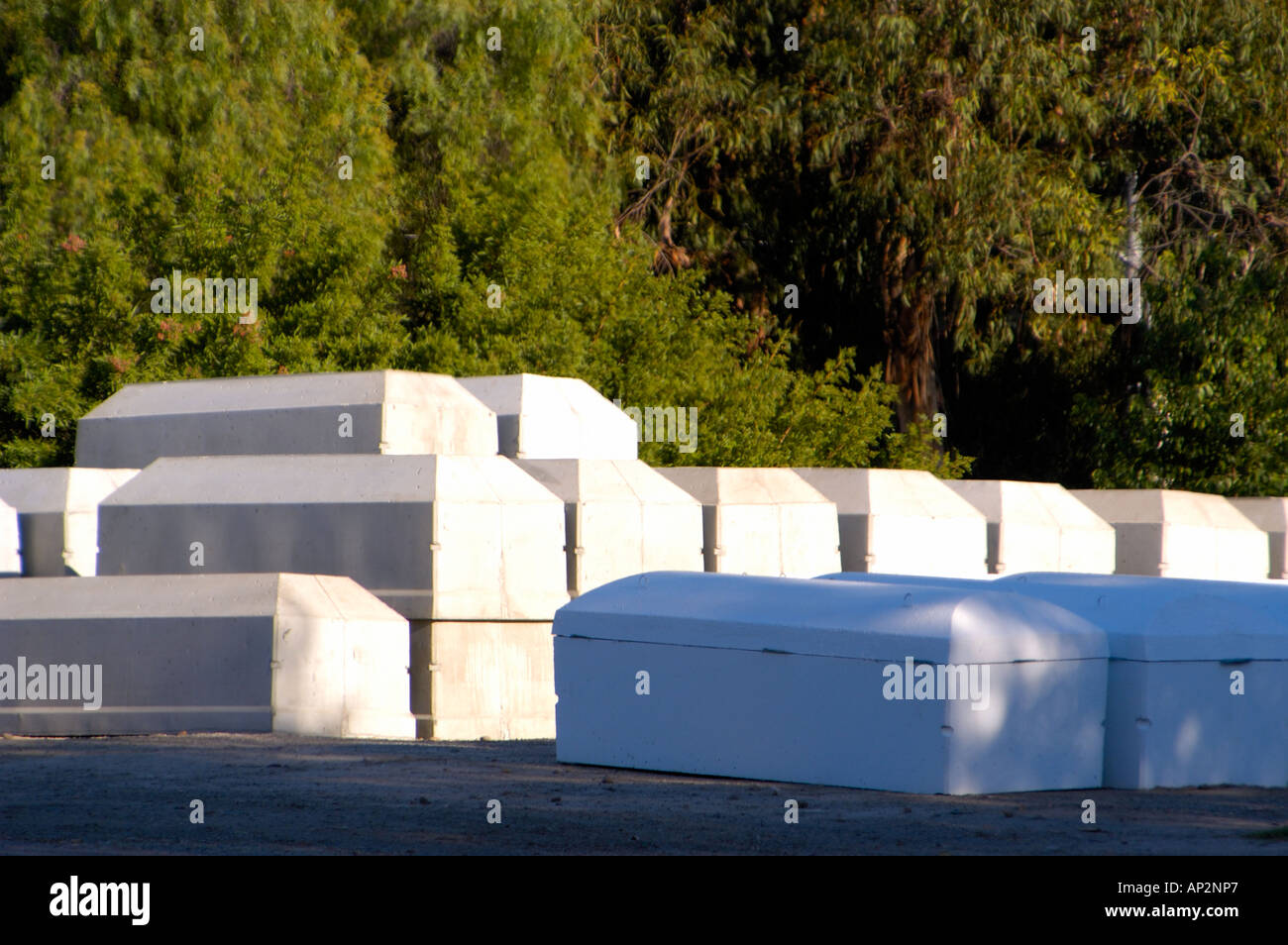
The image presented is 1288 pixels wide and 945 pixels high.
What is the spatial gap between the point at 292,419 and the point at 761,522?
188 inches

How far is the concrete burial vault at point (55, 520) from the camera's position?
54.7 feet

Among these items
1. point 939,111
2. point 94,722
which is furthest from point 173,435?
point 939,111

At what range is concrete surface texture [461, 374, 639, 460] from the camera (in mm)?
18016

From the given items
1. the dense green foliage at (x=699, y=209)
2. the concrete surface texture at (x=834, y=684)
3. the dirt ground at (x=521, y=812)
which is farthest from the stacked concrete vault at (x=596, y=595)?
the dense green foliage at (x=699, y=209)

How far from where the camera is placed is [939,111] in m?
29.1

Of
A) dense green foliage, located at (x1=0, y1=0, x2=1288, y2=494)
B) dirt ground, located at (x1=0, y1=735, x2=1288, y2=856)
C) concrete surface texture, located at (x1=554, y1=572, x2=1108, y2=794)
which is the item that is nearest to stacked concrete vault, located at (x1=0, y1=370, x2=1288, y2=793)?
concrete surface texture, located at (x1=554, y1=572, x2=1108, y2=794)

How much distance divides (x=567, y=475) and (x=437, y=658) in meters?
2.39

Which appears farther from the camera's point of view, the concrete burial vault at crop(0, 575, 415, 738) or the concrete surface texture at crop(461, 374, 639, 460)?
the concrete surface texture at crop(461, 374, 639, 460)

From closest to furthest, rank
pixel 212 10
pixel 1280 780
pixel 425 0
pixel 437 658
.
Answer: pixel 1280 780, pixel 437 658, pixel 212 10, pixel 425 0

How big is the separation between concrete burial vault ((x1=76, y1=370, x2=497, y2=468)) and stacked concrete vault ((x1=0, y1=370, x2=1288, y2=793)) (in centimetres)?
4

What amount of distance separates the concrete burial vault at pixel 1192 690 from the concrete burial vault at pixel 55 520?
10.4 metres

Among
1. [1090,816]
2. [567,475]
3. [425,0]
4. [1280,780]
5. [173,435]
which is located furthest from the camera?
[425,0]

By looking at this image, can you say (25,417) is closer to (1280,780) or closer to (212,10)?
(212,10)

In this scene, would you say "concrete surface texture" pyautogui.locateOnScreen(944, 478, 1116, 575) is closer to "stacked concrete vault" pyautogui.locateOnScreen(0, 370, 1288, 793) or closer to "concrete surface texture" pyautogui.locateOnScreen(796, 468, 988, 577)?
"stacked concrete vault" pyautogui.locateOnScreen(0, 370, 1288, 793)
